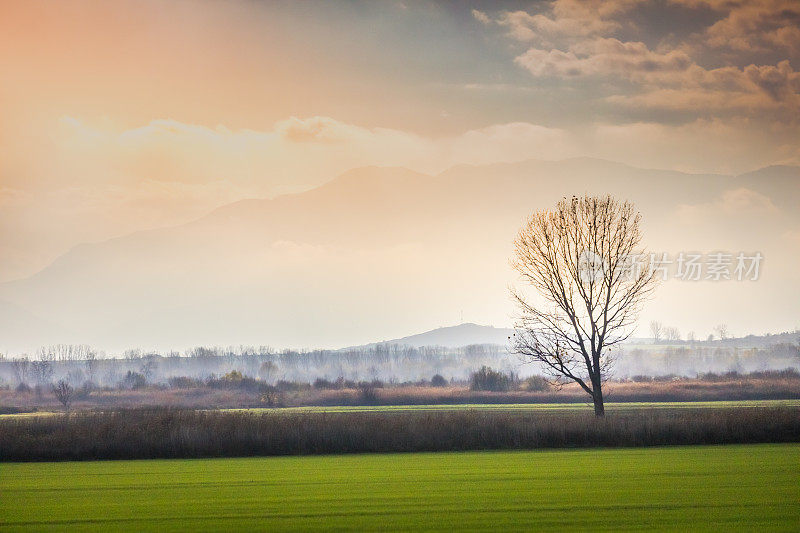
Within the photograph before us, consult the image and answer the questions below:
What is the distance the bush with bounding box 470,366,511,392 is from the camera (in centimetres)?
8025

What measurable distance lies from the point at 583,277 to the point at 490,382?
4276 cm

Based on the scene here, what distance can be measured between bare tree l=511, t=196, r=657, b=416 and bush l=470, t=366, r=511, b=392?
40045 mm

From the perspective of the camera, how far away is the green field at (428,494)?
14.3 metres

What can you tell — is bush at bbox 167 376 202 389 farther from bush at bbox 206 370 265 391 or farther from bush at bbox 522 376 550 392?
bush at bbox 522 376 550 392

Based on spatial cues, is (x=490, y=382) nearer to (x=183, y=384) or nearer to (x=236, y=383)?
(x=236, y=383)

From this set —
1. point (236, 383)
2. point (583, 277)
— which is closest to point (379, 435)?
point (583, 277)

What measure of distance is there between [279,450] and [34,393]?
289ft

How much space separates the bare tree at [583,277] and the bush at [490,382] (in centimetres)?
4005

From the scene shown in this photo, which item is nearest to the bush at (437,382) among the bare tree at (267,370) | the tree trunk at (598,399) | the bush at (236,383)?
the bush at (236,383)

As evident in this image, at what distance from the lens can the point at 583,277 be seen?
129 ft

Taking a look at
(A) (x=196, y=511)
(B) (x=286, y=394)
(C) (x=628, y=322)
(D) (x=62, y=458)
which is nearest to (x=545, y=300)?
(C) (x=628, y=322)

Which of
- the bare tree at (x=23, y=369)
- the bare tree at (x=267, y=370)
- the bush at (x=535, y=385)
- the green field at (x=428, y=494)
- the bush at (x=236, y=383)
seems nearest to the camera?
the green field at (x=428, y=494)

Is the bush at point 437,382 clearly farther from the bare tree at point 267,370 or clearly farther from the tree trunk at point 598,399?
the bare tree at point 267,370

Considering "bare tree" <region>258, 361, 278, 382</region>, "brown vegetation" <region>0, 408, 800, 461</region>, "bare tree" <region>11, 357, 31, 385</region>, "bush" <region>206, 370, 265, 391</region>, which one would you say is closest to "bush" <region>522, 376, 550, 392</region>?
"bush" <region>206, 370, 265, 391</region>
